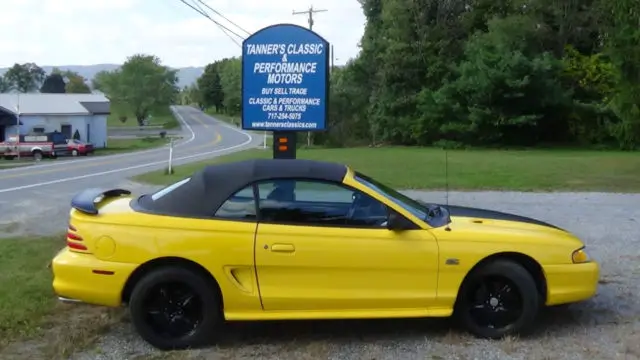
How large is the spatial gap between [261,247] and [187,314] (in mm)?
776

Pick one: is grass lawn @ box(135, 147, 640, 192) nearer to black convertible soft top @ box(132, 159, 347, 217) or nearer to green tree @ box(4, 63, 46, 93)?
black convertible soft top @ box(132, 159, 347, 217)

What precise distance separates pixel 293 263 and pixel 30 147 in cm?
4672

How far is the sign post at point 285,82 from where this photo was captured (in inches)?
390

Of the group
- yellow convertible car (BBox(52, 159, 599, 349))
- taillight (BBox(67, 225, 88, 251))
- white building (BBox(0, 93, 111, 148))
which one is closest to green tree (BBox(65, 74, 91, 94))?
white building (BBox(0, 93, 111, 148))

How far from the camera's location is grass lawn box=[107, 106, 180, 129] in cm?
11406

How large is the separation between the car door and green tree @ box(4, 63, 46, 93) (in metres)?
136

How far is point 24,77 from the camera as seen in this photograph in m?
133

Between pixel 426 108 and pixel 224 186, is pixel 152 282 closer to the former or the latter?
pixel 224 186

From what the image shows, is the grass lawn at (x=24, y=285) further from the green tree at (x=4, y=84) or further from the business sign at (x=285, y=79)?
the green tree at (x=4, y=84)

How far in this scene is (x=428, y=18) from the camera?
2169 inches

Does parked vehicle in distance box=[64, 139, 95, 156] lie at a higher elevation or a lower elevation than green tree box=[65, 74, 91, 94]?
lower

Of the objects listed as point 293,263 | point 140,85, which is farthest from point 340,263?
point 140,85

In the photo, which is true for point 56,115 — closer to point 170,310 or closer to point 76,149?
point 76,149

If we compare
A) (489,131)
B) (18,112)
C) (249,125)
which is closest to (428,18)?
(489,131)
